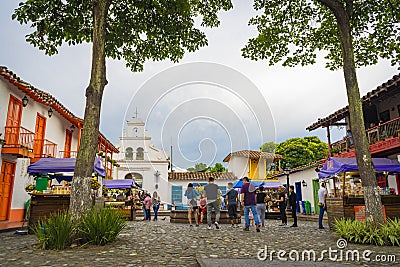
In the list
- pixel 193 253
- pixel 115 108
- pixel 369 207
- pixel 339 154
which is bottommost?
pixel 193 253

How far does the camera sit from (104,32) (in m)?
6.86

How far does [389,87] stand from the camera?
40.0 ft

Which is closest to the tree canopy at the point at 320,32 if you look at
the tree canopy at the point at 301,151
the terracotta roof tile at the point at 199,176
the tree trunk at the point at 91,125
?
the tree trunk at the point at 91,125

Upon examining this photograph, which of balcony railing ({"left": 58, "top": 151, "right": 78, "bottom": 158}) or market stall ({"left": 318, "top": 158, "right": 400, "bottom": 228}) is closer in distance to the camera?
market stall ({"left": 318, "top": 158, "right": 400, "bottom": 228})

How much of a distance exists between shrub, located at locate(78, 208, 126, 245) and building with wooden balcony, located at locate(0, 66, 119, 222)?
8.23 m

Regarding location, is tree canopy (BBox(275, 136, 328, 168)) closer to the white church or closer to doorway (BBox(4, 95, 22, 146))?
the white church

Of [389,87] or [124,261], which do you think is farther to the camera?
[389,87]

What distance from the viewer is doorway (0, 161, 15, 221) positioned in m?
12.2

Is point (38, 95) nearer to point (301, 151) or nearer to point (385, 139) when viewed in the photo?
point (385, 139)

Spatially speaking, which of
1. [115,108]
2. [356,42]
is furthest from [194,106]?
[356,42]

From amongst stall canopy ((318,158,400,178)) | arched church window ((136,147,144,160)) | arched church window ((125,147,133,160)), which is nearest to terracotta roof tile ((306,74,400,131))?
stall canopy ((318,158,400,178))

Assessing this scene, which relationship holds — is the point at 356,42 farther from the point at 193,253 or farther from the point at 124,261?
Result: the point at 124,261

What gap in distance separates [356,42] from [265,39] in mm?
3106

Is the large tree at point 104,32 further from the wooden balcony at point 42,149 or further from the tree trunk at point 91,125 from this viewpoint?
the wooden balcony at point 42,149
